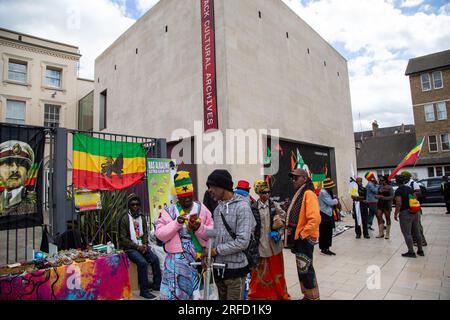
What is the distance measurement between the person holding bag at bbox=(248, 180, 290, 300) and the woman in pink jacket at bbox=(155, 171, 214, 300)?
1.26 meters

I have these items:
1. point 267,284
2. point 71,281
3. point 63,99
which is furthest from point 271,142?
point 63,99

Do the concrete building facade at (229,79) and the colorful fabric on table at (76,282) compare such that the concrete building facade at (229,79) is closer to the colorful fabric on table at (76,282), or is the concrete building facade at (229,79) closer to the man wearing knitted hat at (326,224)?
the man wearing knitted hat at (326,224)

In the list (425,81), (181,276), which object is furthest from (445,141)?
(181,276)

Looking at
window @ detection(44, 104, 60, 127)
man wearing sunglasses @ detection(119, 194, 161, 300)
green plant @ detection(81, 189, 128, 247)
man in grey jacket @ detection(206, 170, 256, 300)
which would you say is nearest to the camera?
man in grey jacket @ detection(206, 170, 256, 300)

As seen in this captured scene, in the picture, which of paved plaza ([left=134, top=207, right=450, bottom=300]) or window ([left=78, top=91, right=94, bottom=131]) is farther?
window ([left=78, top=91, right=94, bottom=131])

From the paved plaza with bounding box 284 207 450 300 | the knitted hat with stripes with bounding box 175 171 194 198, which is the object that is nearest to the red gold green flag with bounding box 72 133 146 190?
the knitted hat with stripes with bounding box 175 171 194 198

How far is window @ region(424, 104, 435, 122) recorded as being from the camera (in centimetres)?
2598

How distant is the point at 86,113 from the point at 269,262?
18708mm

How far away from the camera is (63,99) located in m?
20.2

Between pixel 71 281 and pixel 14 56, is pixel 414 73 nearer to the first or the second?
pixel 71 281

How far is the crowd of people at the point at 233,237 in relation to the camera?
97.7 inches

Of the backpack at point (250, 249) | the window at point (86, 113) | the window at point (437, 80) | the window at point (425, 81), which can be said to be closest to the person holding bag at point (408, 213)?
the backpack at point (250, 249)

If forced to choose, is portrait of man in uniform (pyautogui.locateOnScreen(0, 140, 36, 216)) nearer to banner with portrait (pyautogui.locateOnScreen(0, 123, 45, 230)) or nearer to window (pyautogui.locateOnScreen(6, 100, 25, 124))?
banner with portrait (pyautogui.locateOnScreen(0, 123, 45, 230))

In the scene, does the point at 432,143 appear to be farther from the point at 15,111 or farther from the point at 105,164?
the point at 15,111
